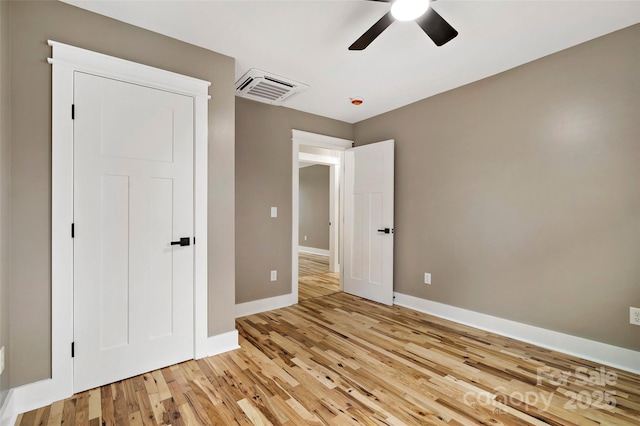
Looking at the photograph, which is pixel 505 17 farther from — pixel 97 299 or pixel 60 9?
pixel 97 299

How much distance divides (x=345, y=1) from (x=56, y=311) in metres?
2.69

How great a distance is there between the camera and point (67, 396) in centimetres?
187

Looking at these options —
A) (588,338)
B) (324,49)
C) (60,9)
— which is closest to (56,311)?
(60,9)

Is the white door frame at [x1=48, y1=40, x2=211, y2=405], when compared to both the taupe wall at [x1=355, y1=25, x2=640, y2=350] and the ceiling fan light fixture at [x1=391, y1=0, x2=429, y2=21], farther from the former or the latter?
Result: the taupe wall at [x1=355, y1=25, x2=640, y2=350]

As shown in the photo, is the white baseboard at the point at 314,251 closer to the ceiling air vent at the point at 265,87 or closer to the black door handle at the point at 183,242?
the ceiling air vent at the point at 265,87

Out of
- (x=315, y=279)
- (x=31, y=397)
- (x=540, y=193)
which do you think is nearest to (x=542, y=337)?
(x=540, y=193)

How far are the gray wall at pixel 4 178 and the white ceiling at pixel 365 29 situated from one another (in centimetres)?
50

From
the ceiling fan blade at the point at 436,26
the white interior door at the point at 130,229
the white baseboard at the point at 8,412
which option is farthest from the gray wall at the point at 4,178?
the ceiling fan blade at the point at 436,26

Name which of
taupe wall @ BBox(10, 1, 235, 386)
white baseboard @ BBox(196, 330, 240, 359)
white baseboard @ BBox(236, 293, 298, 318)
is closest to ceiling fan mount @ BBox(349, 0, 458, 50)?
taupe wall @ BBox(10, 1, 235, 386)

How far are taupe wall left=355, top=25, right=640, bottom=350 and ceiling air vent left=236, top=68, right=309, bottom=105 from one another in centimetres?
158

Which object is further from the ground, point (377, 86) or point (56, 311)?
point (377, 86)

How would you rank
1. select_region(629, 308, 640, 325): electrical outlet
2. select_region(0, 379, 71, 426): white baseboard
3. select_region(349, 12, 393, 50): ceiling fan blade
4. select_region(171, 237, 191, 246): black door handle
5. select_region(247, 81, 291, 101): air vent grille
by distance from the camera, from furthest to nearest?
select_region(247, 81, 291, 101): air vent grille < select_region(171, 237, 191, 246): black door handle < select_region(629, 308, 640, 325): electrical outlet < select_region(349, 12, 393, 50): ceiling fan blade < select_region(0, 379, 71, 426): white baseboard

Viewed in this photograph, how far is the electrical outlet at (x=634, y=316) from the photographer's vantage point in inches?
84.9

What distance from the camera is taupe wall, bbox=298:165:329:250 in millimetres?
7793
